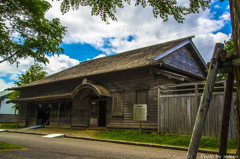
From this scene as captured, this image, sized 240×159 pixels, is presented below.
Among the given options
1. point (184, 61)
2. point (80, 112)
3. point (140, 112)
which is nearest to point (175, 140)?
point (140, 112)

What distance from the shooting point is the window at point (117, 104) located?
48.4ft

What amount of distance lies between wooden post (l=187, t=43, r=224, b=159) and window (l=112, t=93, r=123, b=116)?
1155 cm

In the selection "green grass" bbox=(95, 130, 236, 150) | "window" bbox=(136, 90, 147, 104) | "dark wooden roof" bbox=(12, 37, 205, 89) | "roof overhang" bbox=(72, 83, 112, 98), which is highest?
"dark wooden roof" bbox=(12, 37, 205, 89)

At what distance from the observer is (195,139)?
10.4ft

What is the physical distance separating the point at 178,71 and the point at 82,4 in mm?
9497

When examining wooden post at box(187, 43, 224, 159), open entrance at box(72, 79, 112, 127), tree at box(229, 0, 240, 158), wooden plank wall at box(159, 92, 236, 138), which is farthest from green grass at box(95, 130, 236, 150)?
wooden post at box(187, 43, 224, 159)

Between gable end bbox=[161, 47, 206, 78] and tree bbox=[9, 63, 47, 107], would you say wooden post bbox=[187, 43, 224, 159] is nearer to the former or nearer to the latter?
gable end bbox=[161, 47, 206, 78]

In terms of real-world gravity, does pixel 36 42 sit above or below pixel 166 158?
above

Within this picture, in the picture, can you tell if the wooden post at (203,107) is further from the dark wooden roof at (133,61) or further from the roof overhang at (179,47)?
the roof overhang at (179,47)

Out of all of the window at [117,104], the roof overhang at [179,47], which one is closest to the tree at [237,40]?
the roof overhang at [179,47]

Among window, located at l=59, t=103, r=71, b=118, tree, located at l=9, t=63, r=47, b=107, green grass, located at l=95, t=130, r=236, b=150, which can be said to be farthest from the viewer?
tree, located at l=9, t=63, r=47, b=107

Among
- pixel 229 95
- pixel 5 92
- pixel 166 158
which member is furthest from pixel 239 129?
pixel 5 92

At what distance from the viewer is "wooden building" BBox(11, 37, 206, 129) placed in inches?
527

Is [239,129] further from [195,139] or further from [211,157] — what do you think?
[211,157]
